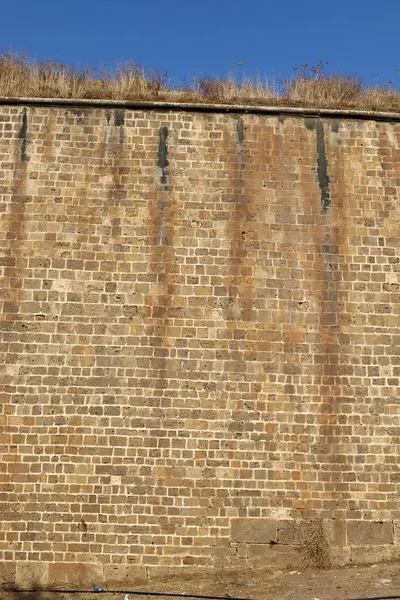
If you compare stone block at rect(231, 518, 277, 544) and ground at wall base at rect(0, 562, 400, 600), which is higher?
stone block at rect(231, 518, 277, 544)

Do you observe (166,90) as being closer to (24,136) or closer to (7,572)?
(24,136)

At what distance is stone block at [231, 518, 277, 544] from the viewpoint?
7.72 metres

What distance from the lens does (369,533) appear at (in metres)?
7.82

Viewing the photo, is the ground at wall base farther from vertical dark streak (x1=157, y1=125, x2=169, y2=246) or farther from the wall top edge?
the wall top edge

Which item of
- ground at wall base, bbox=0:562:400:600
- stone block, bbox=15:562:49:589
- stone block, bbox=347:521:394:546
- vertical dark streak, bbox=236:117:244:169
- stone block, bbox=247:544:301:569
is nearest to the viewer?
ground at wall base, bbox=0:562:400:600

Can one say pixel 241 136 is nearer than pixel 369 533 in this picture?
No

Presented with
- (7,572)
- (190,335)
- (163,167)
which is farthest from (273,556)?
(163,167)

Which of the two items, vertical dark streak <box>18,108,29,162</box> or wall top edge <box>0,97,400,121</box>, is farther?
wall top edge <box>0,97,400,121</box>

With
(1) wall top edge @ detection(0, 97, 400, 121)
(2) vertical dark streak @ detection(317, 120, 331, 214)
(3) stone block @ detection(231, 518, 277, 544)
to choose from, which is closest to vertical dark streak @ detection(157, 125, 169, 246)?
(1) wall top edge @ detection(0, 97, 400, 121)

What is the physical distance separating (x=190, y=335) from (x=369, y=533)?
3288 mm

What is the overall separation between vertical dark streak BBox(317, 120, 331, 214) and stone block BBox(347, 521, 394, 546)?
4082 millimetres

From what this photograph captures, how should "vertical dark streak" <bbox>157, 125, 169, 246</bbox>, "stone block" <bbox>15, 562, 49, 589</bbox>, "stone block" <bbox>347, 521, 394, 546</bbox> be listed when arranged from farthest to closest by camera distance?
"vertical dark streak" <bbox>157, 125, 169, 246</bbox> < "stone block" <bbox>347, 521, 394, 546</bbox> < "stone block" <bbox>15, 562, 49, 589</bbox>

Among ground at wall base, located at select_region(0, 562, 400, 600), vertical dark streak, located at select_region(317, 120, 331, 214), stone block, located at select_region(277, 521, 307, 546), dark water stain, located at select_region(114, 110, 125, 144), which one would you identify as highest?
dark water stain, located at select_region(114, 110, 125, 144)

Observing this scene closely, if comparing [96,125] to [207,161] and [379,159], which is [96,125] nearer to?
[207,161]
